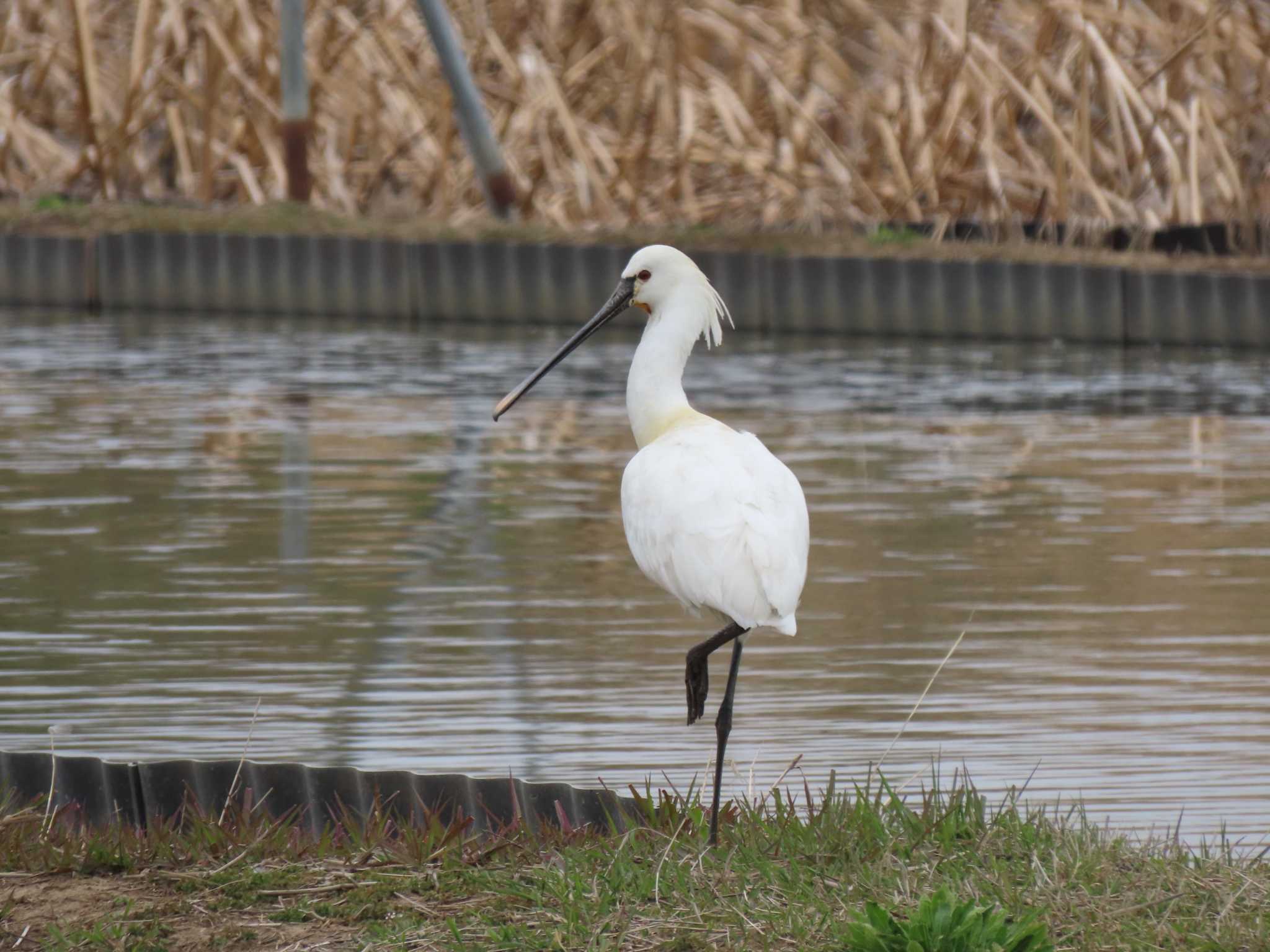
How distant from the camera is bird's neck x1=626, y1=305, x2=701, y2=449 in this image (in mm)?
6469

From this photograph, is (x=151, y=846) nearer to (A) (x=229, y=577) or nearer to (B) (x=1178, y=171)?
(A) (x=229, y=577)

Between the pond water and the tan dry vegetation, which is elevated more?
the tan dry vegetation

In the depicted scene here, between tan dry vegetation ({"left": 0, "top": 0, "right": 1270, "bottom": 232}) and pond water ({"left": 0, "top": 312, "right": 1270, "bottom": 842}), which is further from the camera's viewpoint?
tan dry vegetation ({"left": 0, "top": 0, "right": 1270, "bottom": 232})

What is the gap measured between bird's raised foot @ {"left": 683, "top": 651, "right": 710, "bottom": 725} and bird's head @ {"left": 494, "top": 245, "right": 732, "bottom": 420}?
2.89 feet

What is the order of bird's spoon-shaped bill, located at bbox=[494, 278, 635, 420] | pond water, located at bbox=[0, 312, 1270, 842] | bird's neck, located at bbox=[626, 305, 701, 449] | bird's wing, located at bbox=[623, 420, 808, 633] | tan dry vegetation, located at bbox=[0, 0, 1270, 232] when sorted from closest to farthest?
1. bird's wing, located at bbox=[623, 420, 808, 633]
2. bird's neck, located at bbox=[626, 305, 701, 449]
3. bird's spoon-shaped bill, located at bbox=[494, 278, 635, 420]
4. pond water, located at bbox=[0, 312, 1270, 842]
5. tan dry vegetation, located at bbox=[0, 0, 1270, 232]

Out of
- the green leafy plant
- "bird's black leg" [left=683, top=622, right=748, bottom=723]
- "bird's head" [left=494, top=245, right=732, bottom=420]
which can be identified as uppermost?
"bird's head" [left=494, top=245, right=732, bottom=420]

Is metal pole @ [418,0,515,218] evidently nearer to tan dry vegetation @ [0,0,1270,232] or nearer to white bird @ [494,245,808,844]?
tan dry vegetation @ [0,0,1270,232]

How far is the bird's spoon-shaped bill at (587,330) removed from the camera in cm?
671

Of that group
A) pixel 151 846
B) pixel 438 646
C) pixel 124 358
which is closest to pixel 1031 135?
pixel 124 358

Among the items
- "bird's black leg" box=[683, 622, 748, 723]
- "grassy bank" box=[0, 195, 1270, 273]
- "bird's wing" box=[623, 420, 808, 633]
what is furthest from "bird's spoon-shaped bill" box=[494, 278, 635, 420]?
"grassy bank" box=[0, 195, 1270, 273]

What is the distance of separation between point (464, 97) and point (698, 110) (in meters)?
3.31

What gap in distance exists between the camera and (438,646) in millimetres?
8523

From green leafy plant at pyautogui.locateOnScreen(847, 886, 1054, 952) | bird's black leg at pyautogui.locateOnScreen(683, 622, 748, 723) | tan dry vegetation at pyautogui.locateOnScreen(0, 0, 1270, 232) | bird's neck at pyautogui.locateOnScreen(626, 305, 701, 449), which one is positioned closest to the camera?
green leafy plant at pyautogui.locateOnScreen(847, 886, 1054, 952)

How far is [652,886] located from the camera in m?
4.85
